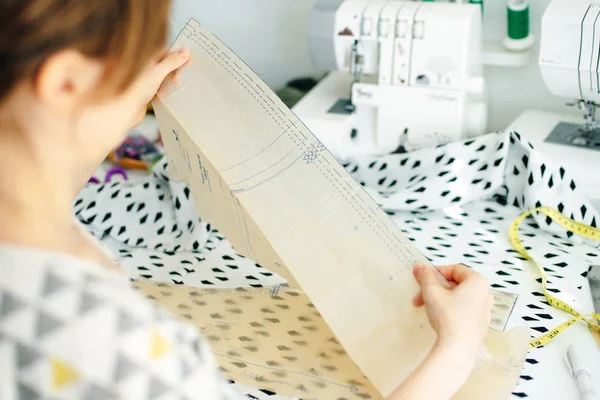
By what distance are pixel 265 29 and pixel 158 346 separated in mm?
1798

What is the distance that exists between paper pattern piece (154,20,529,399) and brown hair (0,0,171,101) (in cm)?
56

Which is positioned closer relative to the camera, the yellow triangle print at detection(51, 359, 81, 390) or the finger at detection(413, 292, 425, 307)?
the yellow triangle print at detection(51, 359, 81, 390)

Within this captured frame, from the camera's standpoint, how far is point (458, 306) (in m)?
1.07

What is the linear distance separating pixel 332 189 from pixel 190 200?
502 mm

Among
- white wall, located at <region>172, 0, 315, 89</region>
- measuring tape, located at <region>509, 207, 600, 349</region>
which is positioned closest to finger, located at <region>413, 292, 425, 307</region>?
measuring tape, located at <region>509, 207, 600, 349</region>

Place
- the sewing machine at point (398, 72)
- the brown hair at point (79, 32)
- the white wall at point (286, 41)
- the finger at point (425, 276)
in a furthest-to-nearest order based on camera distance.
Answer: the white wall at point (286, 41), the sewing machine at point (398, 72), the finger at point (425, 276), the brown hair at point (79, 32)

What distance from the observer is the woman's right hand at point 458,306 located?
1.04 meters

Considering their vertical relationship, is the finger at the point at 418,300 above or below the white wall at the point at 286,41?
below

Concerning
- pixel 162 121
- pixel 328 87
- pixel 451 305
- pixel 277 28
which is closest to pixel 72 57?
pixel 451 305

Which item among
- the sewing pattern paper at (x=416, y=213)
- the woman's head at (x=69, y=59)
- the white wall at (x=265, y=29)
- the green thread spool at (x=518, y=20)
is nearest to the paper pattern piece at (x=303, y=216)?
the sewing pattern paper at (x=416, y=213)

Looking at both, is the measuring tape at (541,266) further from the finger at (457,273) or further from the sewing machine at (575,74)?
the finger at (457,273)

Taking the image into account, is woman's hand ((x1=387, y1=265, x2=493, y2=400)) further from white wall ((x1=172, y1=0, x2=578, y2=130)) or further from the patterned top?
white wall ((x1=172, y1=0, x2=578, y2=130))

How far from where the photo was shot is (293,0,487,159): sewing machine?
1.74 meters

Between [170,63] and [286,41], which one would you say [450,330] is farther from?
[286,41]
